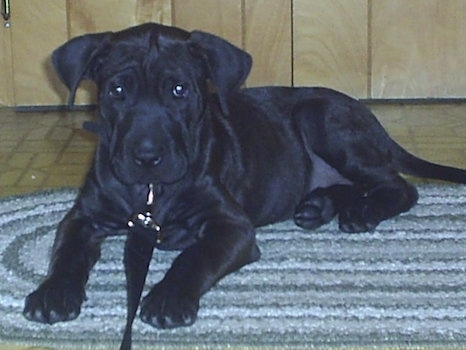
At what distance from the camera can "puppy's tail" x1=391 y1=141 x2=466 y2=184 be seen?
3016 mm

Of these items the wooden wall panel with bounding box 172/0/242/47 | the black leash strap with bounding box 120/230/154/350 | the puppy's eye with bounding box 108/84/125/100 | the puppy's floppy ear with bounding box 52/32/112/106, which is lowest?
the black leash strap with bounding box 120/230/154/350

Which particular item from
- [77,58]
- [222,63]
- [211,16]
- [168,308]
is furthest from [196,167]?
[211,16]

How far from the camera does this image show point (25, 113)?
4.04m

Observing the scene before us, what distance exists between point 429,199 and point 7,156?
1.24 metres

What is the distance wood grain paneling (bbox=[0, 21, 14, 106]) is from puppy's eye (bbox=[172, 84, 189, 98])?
1.75 metres

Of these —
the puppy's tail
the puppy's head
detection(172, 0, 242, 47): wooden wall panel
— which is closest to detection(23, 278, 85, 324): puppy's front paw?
the puppy's head

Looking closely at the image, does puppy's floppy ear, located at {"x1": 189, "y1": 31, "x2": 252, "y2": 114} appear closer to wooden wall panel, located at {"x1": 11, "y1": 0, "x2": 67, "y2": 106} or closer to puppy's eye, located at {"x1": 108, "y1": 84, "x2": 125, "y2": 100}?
puppy's eye, located at {"x1": 108, "y1": 84, "x2": 125, "y2": 100}

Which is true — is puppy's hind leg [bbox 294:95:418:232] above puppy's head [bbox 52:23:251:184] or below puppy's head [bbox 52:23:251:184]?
below

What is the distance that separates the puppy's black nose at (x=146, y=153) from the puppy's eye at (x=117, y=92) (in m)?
0.10

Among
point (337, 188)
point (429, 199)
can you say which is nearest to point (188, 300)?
point (337, 188)

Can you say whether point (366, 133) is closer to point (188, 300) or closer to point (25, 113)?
point (188, 300)

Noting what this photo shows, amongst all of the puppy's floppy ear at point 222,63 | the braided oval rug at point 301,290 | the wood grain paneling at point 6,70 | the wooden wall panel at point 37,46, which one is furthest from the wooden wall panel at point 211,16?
the puppy's floppy ear at point 222,63

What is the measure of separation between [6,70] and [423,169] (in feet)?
5.31

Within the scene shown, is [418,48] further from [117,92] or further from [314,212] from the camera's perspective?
[117,92]
